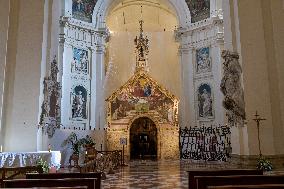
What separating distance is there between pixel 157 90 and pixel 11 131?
41.3 feet

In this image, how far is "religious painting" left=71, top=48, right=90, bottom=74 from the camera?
763 inches

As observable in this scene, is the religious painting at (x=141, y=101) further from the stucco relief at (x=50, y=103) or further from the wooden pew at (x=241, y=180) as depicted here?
the wooden pew at (x=241, y=180)

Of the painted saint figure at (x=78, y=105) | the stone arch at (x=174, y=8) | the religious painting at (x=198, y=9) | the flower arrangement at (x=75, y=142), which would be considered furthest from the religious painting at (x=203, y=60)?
the flower arrangement at (x=75, y=142)

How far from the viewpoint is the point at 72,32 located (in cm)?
1947

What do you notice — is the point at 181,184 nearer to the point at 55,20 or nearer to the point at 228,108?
the point at 228,108

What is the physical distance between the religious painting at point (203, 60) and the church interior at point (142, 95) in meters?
0.07

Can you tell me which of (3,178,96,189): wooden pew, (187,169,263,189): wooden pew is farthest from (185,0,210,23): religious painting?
(3,178,96,189): wooden pew

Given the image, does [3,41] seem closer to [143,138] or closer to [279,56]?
[279,56]

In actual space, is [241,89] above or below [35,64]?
below

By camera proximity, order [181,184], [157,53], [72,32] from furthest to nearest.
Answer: [157,53] → [72,32] → [181,184]

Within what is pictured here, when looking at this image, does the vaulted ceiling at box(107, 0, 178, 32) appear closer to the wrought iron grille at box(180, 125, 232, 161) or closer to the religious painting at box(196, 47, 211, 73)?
the religious painting at box(196, 47, 211, 73)

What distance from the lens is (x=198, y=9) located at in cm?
2088

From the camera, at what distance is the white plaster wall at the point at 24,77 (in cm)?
956

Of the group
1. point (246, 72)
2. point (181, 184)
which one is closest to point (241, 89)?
point (246, 72)
